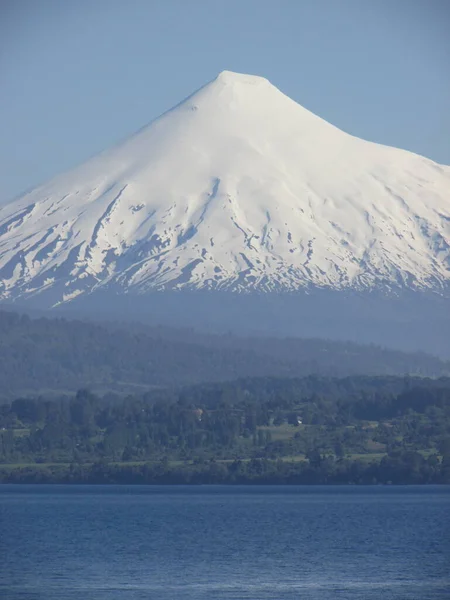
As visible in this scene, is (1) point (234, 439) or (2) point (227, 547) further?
(1) point (234, 439)

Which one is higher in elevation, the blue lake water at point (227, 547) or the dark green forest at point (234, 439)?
the dark green forest at point (234, 439)

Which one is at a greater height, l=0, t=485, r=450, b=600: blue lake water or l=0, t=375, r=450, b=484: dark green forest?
l=0, t=375, r=450, b=484: dark green forest

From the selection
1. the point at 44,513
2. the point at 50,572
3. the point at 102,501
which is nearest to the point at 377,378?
the point at 102,501

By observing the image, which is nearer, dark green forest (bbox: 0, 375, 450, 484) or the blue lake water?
the blue lake water

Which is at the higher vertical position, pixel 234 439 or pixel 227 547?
pixel 234 439

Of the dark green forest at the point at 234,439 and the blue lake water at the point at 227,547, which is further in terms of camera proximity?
the dark green forest at the point at 234,439
